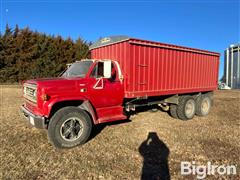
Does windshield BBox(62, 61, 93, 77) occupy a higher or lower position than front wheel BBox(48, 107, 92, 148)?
higher

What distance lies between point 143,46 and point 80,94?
2587mm

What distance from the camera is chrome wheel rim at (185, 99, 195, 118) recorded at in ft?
28.7

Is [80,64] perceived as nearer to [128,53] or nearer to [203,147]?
[128,53]

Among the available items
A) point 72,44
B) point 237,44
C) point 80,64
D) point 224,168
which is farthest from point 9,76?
point 237,44

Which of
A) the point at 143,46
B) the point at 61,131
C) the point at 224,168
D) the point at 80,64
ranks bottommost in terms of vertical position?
the point at 224,168

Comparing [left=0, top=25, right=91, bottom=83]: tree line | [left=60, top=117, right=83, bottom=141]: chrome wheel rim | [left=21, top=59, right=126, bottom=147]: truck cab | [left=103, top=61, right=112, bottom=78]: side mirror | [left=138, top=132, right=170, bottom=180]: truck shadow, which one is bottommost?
[left=138, top=132, right=170, bottom=180]: truck shadow

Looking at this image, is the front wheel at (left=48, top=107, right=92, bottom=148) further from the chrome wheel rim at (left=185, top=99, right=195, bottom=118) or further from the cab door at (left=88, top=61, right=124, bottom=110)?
the chrome wheel rim at (left=185, top=99, right=195, bottom=118)

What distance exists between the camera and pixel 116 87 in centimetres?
652

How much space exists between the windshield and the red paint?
0.75 feet

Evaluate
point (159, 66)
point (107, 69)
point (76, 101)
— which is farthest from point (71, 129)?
point (159, 66)

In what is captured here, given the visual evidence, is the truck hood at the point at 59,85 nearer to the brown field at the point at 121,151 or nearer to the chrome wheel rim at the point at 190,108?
the brown field at the point at 121,151

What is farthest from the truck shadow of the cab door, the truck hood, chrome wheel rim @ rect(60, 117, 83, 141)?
the truck hood

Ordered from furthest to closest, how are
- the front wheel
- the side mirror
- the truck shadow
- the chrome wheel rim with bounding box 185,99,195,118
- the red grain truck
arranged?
the chrome wheel rim with bounding box 185,99,195,118, the side mirror, the red grain truck, the front wheel, the truck shadow

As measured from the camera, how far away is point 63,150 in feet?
17.4
